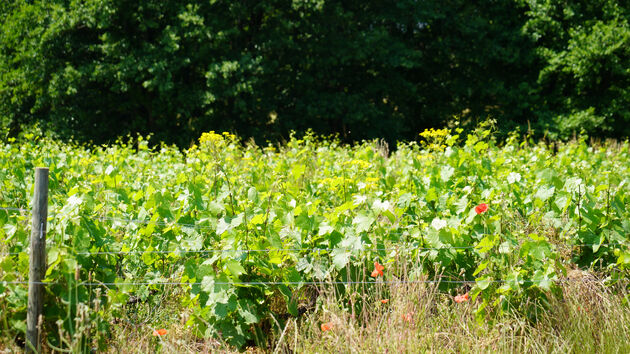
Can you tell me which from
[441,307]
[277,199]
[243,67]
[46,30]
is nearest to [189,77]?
[243,67]

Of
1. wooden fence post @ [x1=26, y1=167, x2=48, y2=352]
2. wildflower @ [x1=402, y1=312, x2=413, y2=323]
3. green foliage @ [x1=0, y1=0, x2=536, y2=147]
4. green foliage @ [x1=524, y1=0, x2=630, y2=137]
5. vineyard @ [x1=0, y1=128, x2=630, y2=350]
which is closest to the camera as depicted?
wooden fence post @ [x1=26, y1=167, x2=48, y2=352]

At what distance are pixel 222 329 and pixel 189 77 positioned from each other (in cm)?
1315

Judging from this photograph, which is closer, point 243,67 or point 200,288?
point 200,288

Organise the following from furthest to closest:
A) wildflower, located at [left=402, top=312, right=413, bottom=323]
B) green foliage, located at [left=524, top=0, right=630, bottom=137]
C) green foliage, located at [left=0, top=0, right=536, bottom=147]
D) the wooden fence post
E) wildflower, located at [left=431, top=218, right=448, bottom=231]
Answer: green foliage, located at [left=524, top=0, right=630, bottom=137]
green foliage, located at [left=0, top=0, right=536, bottom=147]
wildflower, located at [left=431, top=218, right=448, bottom=231]
wildflower, located at [left=402, top=312, right=413, bottom=323]
the wooden fence post

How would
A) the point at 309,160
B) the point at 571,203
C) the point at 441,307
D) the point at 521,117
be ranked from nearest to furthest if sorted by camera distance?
the point at 441,307 < the point at 571,203 < the point at 309,160 < the point at 521,117

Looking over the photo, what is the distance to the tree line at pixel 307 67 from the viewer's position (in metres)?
14.0

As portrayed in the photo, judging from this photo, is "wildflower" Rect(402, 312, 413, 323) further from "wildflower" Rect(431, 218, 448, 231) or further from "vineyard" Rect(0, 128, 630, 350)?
"wildflower" Rect(431, 218, 448, 231)

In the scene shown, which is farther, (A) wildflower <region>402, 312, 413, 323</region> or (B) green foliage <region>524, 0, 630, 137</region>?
(B) green foliage <region>524, 0, 630, 137</region>

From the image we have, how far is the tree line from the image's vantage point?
14000mm

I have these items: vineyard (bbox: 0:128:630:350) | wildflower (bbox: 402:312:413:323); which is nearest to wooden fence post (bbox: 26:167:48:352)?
vineyard (bbox: 0:128:630:350)

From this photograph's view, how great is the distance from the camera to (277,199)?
12.3ft

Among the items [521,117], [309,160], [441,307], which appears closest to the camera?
[441,307]

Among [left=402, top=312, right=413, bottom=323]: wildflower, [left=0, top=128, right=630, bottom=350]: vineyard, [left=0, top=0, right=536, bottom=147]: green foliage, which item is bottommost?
[left=402, top=312, right=413, bottom=323]: wildflower

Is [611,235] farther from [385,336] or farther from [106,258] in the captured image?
[106,258]
